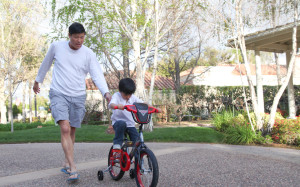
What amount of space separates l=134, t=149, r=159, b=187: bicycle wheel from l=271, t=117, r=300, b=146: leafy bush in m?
5.19

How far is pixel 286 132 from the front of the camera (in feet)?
24.0

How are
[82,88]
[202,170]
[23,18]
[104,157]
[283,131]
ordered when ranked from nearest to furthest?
[82,88]
[202,170]
[104,157]
[283,131]
[23,18]

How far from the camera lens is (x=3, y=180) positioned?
400 cm

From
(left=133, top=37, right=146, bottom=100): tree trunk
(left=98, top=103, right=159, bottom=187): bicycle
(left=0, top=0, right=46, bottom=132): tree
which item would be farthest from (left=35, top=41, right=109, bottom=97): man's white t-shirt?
(left=0, top=0, right=46, bottom=132): tree

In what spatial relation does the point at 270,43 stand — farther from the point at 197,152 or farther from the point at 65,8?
the point at 65,8

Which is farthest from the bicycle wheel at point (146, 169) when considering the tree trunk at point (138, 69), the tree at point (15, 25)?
the tree at point (15, 25)

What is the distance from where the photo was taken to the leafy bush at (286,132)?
713 cm

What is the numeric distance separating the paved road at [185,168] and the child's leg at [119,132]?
20.4 inches

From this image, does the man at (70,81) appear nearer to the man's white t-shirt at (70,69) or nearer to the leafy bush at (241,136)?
the man's white t-shirt at (70,69)

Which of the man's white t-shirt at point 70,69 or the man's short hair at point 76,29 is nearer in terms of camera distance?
the man's short hair at point 76,29

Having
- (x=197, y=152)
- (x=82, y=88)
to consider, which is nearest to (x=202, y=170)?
(x=197, y=152)

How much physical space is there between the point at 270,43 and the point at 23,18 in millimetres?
16834

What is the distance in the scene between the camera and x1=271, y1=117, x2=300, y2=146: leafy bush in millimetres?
7129

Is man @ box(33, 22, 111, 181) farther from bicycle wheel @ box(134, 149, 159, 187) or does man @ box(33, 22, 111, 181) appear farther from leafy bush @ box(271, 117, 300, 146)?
leafy bush @ box(271, 117, 300, 146)
